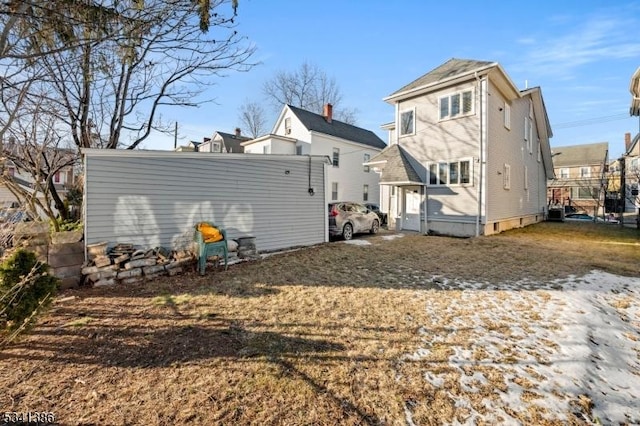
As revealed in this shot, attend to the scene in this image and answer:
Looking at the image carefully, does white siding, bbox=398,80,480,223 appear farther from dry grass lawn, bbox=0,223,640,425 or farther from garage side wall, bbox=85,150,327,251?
dry grass lawn, bbox=0,223,640,425

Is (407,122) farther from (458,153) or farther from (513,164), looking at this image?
(513,164)

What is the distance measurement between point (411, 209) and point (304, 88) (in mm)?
24623

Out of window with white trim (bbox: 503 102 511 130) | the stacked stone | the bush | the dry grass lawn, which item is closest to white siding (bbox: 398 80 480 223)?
window with white trim (bbox: 503 102 511 130)

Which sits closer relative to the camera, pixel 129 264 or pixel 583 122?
pixel 129 264

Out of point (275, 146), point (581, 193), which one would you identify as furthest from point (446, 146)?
point (581, 193)

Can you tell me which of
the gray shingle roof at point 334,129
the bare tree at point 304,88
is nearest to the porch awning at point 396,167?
the gray shingle roof at point 334,129

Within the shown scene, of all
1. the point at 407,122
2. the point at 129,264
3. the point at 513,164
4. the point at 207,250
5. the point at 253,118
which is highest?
the point at 253,118

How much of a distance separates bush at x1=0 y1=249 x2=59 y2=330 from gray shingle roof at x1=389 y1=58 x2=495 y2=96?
14250 millimetres

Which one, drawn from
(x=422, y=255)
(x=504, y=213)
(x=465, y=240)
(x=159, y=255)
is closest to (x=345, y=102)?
(x=504, y=213)

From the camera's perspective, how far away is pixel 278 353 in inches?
127

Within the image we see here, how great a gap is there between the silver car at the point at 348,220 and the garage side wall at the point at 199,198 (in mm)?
1094

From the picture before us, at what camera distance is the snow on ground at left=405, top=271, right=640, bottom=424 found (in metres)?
2.51

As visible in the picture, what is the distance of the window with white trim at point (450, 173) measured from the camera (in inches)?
477

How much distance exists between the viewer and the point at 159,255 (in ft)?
21.7
